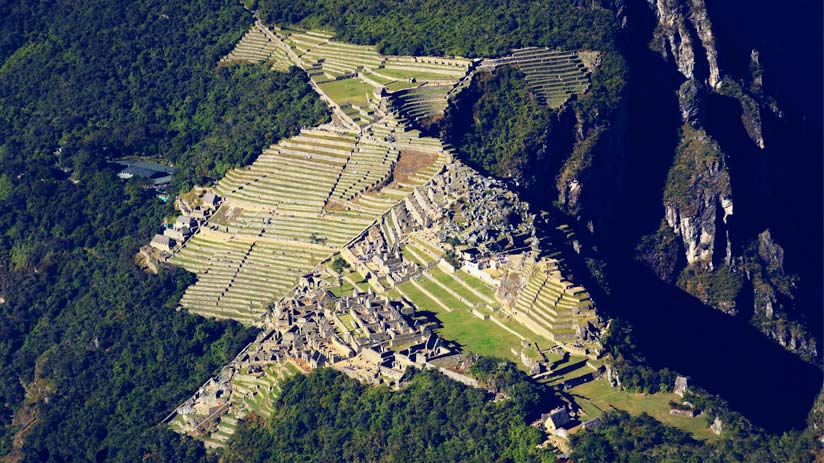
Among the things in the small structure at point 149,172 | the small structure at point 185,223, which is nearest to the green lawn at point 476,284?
the small structure at point 185,223

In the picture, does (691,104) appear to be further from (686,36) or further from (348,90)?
(348,90)

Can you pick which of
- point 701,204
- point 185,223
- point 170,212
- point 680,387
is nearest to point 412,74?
point 170,212

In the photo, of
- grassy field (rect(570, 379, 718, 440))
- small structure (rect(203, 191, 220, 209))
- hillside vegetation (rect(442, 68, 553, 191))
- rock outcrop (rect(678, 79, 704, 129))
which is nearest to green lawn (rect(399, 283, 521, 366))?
grassy field (rect(570, 379, 718, 440))

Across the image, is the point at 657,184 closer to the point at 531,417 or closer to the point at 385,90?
the point at 385,90

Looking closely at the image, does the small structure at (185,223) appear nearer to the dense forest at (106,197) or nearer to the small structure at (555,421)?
the dense forest at (106,197)

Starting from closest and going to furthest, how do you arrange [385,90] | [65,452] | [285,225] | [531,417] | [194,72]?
[531,417] < [65,452] < [285,225] < [385,90] < [194,72]

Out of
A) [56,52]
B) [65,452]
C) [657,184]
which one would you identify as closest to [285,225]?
[65,452]

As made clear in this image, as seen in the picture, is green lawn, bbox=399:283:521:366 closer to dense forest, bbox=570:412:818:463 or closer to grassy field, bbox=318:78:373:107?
dense forest, bbox=570:412:818:463
